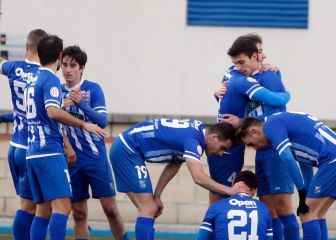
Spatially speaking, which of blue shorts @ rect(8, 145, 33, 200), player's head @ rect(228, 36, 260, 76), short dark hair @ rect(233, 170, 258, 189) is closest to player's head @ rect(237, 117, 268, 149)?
short dark hair @ rect(233, 170, 258, 189)

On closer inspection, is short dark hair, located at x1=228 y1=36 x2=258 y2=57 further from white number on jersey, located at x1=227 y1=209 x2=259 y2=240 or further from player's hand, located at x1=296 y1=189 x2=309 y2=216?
white number on jersey, located at x1=227 y1=209 x2=259 y2=240

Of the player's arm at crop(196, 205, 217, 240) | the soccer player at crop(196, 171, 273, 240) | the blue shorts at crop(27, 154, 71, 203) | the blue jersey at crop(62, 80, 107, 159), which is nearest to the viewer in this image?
the soccer player at crop(196, 171, 273, 240)

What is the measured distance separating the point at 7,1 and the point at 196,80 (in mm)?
2204

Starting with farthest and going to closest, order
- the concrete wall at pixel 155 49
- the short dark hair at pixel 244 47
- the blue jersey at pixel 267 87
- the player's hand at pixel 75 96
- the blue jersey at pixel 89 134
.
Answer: the concrete wall at pixel 155 49 < the blue jersey at pixel 89 134 < the player's hand at pixel 75 96 < the blue jersey at pixel 267 87 < the short dark hair at pixel 244 47

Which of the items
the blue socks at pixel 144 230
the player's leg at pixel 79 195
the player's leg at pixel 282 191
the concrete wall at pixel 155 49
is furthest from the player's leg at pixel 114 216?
the concrete wall at pixel 155 49

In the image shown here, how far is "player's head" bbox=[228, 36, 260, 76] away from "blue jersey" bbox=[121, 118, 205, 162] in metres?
0.62

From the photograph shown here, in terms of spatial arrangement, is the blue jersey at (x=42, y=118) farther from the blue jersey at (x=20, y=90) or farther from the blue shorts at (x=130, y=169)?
the blue shorts at (x=130, y=169)

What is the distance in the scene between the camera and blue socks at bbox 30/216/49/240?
9.90 metres

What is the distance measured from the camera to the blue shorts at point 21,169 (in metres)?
10.2

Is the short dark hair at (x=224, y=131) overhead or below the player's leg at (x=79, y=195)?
overhead

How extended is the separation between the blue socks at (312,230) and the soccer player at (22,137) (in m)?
2.24

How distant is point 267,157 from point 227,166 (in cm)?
35

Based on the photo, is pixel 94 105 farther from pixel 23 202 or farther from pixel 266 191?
pixel 266 191

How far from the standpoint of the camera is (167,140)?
32.7ft
